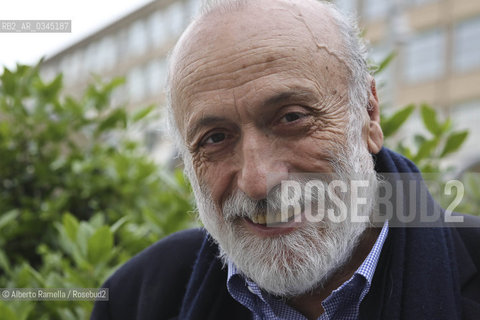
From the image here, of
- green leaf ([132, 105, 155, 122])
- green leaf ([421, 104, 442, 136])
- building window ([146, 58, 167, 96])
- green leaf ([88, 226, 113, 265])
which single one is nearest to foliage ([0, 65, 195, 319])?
green leaf ([132, 105, 155, 122])

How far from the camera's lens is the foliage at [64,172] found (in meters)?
2.70

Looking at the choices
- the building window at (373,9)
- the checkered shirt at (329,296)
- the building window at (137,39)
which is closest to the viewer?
the checkered shirt at (329,296)

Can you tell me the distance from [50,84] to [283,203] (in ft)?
6.04

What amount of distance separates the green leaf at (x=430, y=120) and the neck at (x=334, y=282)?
819 millimetres

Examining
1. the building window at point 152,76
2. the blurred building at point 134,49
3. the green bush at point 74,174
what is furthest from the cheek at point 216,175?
the building window at point 152,76

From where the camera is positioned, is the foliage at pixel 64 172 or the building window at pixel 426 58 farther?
the building window at pixel 426 58

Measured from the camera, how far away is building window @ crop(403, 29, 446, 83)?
2750 cm

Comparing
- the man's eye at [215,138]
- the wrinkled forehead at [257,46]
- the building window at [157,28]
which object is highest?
the building window at [157,28]

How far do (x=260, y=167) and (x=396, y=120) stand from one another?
94cm

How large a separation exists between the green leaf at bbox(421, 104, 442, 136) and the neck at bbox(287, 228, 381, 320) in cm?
82

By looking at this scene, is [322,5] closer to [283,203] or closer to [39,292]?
[283,203]

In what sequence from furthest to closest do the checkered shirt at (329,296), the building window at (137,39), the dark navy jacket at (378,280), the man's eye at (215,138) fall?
the building window at (137,39), the man's eye at (215,138), the checkered shirt at (329,296), the dark navy jacket at (378,280)

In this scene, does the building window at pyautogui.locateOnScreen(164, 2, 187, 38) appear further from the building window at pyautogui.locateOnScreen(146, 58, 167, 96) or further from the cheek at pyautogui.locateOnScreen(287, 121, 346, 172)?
the cheek at pyautogui.locateOnScreen(287, 121, 346, 172)

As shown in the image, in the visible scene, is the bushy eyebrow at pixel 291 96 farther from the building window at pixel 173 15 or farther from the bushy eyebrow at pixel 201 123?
the building window at pixel 173 15
